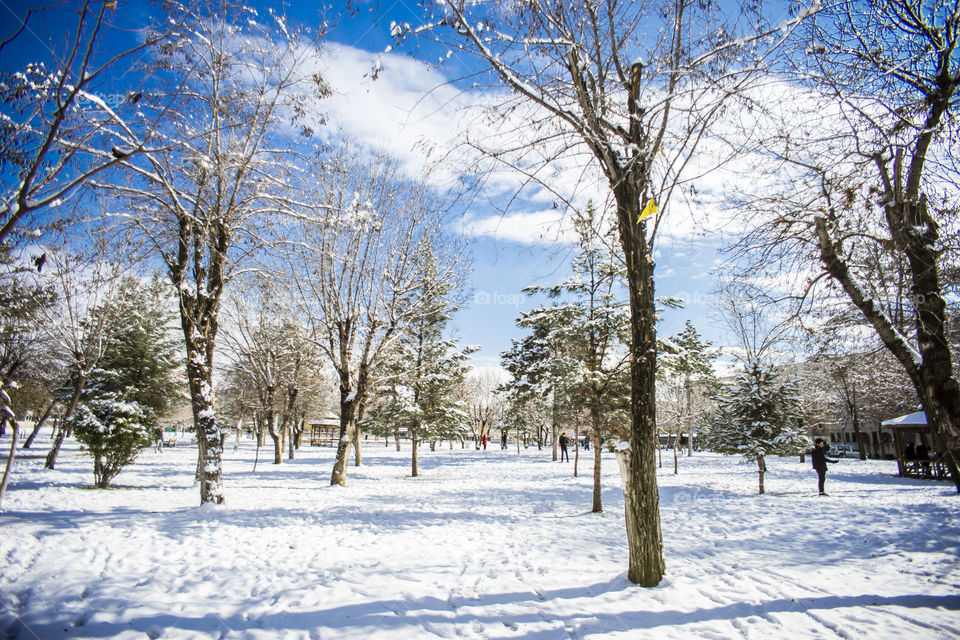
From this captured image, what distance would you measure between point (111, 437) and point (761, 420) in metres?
20.8

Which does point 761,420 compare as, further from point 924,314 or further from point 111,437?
point 111,437

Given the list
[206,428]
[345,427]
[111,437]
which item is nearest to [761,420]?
[345,427]

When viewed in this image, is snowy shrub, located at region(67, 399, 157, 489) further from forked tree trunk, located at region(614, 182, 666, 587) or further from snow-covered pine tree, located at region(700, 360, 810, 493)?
snow-covered pine tree, located at region(700, 360, 810, 493)

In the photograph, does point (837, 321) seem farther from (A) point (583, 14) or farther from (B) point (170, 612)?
(B) point (170, 612)

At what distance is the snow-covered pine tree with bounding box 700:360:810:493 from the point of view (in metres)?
14.2

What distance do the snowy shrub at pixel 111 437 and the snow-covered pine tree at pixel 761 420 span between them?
19.5 metres

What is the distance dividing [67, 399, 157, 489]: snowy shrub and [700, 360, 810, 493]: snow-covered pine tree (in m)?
19.5

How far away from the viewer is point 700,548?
6.89 m

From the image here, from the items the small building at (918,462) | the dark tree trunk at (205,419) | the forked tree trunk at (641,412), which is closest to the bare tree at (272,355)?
the dark tree trunk at (205,419)

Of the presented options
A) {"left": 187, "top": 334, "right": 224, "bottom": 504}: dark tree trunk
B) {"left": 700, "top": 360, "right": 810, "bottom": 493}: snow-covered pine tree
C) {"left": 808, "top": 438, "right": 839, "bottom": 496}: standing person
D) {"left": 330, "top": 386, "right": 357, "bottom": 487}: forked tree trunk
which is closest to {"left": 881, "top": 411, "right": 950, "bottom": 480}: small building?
{"left": 808, "top": 438, "right": 839, "bottom": 496}: standing person

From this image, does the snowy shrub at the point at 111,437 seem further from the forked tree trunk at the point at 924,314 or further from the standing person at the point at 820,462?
the standing person at the point at 820,462

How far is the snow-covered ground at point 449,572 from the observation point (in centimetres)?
375

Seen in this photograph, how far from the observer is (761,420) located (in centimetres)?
1466

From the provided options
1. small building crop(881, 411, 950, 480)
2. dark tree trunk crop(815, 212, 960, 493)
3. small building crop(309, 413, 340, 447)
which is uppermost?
dark tree trunk crop(815, 212, 960, 493)
